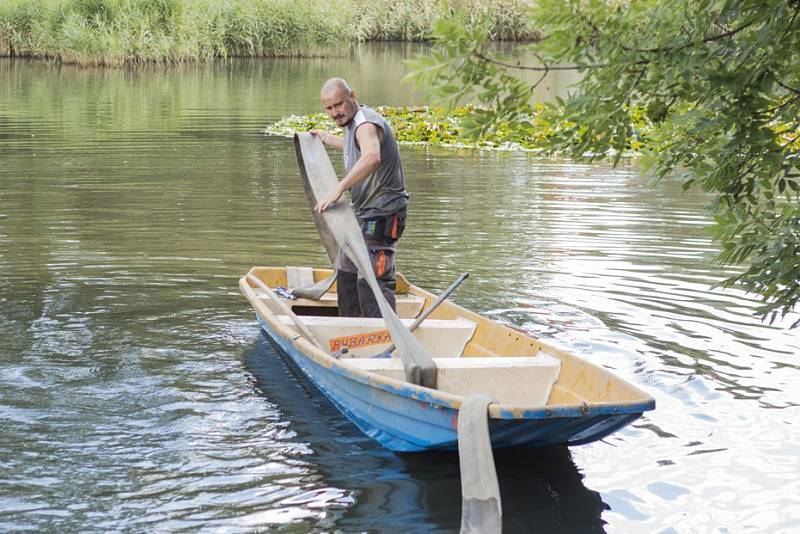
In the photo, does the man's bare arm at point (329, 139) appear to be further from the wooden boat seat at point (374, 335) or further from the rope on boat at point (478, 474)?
the rope on boat at point (478, 474)

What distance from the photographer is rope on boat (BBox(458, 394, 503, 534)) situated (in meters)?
4.45

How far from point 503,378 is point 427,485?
0.80m

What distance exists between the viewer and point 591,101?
3.58 m

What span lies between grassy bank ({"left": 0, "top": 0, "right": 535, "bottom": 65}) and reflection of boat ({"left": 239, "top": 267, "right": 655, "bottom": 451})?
79.1ft

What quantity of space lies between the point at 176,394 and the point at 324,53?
2928cm

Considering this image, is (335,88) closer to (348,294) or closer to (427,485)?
(348,294)

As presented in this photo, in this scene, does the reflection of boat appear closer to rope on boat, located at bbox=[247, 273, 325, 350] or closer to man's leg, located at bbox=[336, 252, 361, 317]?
rope on boat, located at bbox=[247, 273, 325, 350]

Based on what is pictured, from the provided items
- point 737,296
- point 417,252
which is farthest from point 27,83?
point 737,296

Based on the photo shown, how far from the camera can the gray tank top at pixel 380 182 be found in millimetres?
6691

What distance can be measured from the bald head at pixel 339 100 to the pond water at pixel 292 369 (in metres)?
1.66

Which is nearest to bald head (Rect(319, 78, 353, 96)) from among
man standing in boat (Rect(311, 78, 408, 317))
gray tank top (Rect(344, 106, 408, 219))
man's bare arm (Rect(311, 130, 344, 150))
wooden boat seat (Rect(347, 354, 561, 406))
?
man standing in boat (Rect(311, 78, 408, 317))

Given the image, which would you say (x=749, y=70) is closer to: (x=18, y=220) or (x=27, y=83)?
(x=18, y=220)

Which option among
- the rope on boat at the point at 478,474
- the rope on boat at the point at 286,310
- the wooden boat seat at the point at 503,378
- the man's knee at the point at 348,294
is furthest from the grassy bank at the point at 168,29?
the rope on boat at the point at 478,474

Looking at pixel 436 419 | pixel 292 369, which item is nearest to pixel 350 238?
pixel 292 369
